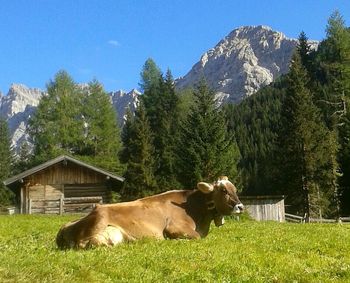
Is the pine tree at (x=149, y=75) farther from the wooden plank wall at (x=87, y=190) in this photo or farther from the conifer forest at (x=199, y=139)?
the wooden plank wall at (x=87, y=190)

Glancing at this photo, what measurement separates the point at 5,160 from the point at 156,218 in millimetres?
89263

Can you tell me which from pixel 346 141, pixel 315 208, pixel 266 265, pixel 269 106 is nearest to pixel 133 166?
pixel 315 208

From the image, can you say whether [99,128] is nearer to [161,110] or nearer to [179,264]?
[161,110]

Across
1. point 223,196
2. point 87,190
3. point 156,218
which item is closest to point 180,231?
point 156,218

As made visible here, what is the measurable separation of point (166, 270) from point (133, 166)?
5351 cm

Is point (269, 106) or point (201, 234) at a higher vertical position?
point (269, 106)

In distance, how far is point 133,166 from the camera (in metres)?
61.1

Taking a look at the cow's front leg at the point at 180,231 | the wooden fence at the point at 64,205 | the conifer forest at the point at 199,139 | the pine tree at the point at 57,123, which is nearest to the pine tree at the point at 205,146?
the conifer forest at the point at 199,139

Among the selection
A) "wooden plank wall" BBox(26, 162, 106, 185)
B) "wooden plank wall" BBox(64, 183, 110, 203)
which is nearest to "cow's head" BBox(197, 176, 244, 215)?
"wooden plank wall" BBox(26, 162, 106, 185)

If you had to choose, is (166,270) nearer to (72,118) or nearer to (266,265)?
(266,265)

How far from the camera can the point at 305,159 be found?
177 feet

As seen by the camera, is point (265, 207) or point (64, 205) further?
point (64, 205)

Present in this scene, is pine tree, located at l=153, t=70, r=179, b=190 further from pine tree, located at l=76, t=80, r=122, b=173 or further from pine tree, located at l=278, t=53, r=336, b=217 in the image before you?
pine tree, located at l=278, t=53, r=336, b=217

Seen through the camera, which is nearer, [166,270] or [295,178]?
[166,270]
